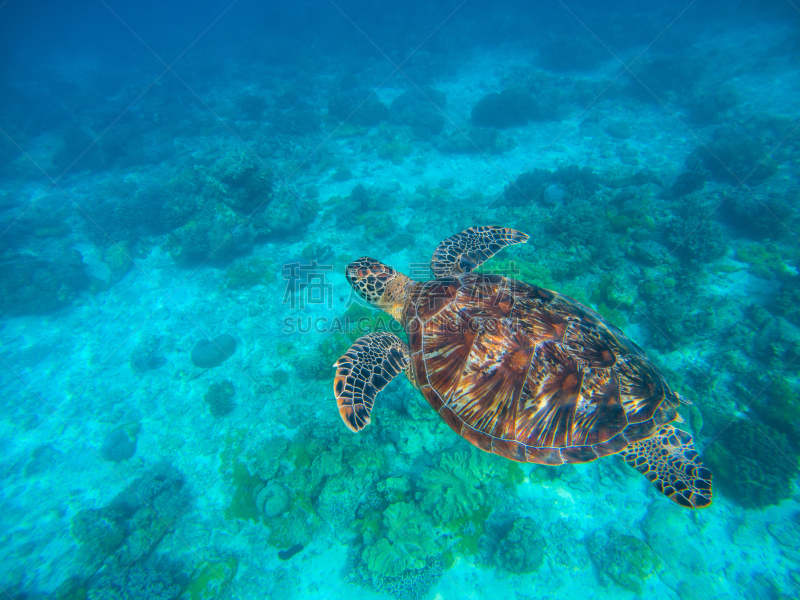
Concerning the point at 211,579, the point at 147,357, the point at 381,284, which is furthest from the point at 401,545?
the point at 147,357

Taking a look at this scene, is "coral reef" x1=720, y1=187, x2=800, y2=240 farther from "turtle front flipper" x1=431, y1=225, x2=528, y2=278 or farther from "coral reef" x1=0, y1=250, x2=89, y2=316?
"coral reef" x1=0, y1=250, x2=89, y2=316

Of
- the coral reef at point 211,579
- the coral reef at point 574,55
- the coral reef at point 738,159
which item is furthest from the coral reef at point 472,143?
the coral reef at point 211,579

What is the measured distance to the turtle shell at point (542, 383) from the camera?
298cm

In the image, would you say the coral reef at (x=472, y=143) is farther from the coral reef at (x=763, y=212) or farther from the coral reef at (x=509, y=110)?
the coral reef at (x=763, y=212)

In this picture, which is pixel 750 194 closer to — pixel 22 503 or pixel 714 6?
pixel 22 503

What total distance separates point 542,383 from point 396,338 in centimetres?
214

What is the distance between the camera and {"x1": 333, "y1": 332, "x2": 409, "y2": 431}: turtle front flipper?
344cm

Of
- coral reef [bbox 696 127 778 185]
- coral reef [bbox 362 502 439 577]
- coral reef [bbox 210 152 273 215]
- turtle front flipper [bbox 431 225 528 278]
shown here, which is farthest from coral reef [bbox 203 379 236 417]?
coral reef [bbox 696 127 778 185]

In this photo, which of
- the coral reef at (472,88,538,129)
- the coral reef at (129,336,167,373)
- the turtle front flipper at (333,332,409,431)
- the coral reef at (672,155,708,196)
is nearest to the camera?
the turtle front flipper at (333,332,409,431)

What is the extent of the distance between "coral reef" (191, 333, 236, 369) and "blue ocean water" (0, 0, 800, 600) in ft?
0.22

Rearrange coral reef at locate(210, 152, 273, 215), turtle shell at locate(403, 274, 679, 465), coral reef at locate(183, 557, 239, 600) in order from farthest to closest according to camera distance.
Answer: coral reef at locate(210, 152, 273, 215), coral reef at locate(183, 557, 239, 600), turtle shell at locate(403, 274, 679, 465)

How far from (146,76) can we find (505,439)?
135 ft

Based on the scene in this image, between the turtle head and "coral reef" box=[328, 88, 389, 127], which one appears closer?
the turtle head

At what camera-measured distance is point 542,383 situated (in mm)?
2982
